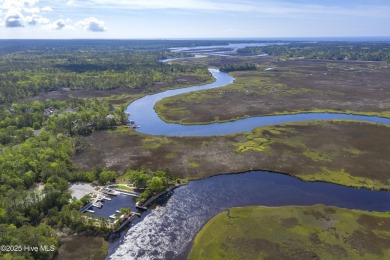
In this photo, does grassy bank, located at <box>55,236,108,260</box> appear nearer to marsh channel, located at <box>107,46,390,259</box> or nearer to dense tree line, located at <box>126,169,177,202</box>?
marsh channel, located at <box>107,46,390,259</box>

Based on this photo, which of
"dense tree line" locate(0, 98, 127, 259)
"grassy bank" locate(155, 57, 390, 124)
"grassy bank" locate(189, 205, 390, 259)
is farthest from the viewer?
"grassy bank" locate(155, 57, 390, 124)

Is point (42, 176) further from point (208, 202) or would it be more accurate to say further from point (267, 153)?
point (267, 153)

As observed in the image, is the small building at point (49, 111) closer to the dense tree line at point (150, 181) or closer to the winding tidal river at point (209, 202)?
the dense tree line at point (150, 181)

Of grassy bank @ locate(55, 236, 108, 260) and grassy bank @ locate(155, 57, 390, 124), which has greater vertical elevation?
grassy bank @ locate(155, 57, 390, 124)

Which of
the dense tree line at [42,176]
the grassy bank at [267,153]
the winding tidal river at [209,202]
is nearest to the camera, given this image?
the dense tree line at [42,176]

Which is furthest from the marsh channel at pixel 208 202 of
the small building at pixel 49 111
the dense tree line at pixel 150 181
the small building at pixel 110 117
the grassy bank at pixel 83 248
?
the small building at pixel 49 111

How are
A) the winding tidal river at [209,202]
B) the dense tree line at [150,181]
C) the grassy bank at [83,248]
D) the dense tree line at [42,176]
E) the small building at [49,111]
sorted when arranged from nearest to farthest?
the grassy bank at [83,248] < the dense tree line at [42,176] < the winding tidal river at [209,202] < the dense tree line at [150,181] < the small building at [49,111]

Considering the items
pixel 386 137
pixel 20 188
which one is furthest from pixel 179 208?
pixel 386 137

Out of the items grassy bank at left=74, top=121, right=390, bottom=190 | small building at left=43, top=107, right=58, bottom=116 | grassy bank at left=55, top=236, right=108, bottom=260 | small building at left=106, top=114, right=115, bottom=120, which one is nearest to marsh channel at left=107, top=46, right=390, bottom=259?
grassy bank at left=55, top=236, right=108, bottom=260

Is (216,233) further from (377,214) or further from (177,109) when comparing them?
(177,109)
